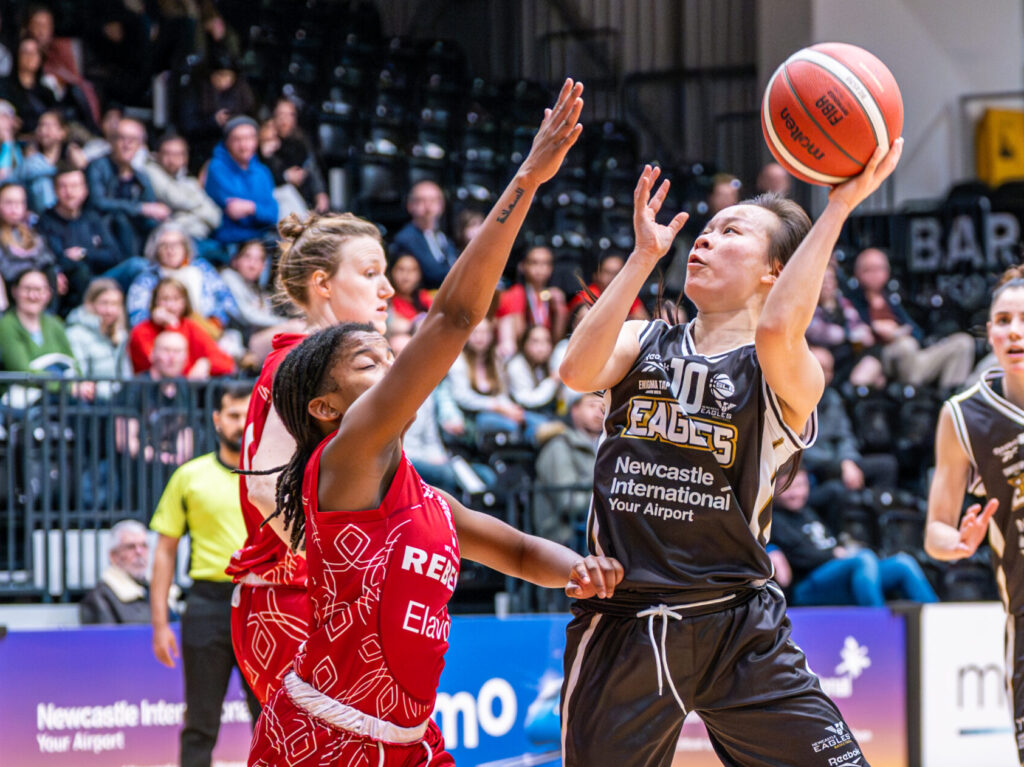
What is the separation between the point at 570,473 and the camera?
810cm

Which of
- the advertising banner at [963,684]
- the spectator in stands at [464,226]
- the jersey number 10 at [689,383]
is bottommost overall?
the advertising banner at [963,684]

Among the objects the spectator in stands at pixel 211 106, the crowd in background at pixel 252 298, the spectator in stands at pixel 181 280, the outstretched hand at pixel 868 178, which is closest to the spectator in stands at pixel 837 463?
the crowd in background at pixel 252 298

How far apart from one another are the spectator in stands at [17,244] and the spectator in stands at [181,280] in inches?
19.9

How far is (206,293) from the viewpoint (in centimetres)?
822

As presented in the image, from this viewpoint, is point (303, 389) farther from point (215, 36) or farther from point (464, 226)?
point (215, 36)

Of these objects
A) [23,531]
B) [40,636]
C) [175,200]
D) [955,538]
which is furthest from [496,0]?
[955,538]

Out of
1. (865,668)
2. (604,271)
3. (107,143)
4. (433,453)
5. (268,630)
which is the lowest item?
(865,668)

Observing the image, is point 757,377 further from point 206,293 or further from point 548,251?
point 548,251

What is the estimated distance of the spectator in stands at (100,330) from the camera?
759 centimetres

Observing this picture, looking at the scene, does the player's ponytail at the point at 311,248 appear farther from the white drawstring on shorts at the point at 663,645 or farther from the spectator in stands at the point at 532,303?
the spectator in stands at the point at 532,303

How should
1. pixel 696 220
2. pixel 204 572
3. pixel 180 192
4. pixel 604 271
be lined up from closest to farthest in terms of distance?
pixel 204 572 → pixel 180 192 → pixel 604 271 → pixel 696 220

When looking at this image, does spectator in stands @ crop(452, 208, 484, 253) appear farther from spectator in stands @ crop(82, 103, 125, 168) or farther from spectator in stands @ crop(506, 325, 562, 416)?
spectator in stands @ crop(82, 103, 125, 168)

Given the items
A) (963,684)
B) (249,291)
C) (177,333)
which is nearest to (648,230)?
(963,684)

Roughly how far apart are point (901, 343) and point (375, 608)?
8578 millimetres
